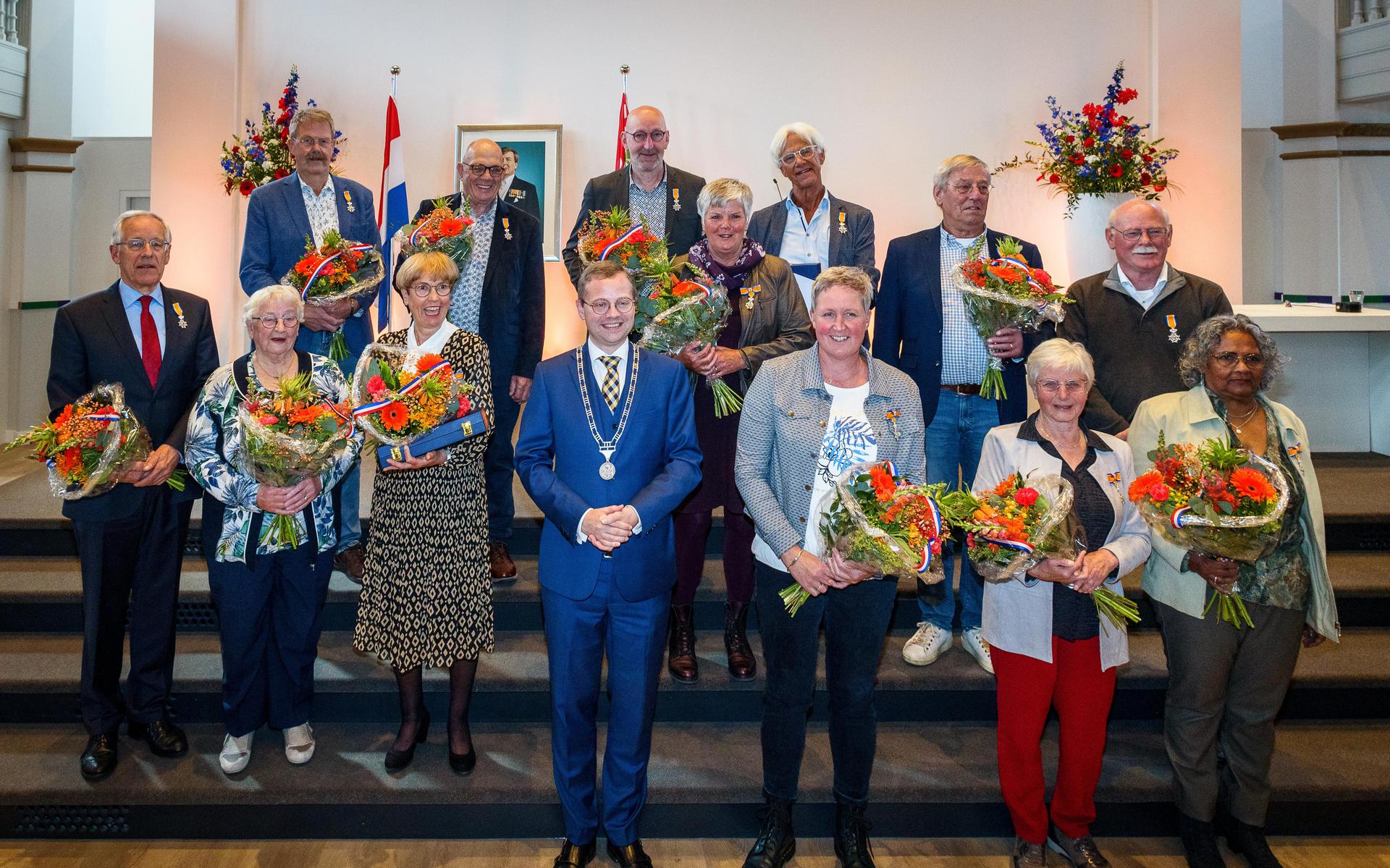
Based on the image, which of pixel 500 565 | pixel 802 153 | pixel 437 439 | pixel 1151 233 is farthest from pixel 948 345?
pixel 500 565

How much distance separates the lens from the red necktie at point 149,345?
11.4ft

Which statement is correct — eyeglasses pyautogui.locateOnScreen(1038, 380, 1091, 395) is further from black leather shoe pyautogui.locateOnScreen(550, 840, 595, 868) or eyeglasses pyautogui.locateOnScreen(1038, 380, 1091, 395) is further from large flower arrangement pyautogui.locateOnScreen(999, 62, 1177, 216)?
large flower arrangement pyautogui.locateOnScreen(999, 62, 1177, 216)

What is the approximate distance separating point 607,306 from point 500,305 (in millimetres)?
1427

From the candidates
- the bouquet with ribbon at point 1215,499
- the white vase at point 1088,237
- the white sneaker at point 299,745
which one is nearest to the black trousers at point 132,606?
the white sneaker at point 299,745

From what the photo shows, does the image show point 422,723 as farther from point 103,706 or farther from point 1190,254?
point 1190,254

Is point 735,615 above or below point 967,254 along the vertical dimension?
below

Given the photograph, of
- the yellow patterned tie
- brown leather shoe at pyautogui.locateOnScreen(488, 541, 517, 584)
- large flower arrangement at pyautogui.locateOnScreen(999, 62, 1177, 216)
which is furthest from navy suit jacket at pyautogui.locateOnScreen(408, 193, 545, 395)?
large flower arrangement at pyautogui.locateOnScreen(999, 62, 1177, 216)

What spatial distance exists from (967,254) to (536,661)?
2.36 metres

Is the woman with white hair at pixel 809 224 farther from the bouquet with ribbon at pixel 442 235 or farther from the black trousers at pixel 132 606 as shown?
the black trousers at pixel 132 606

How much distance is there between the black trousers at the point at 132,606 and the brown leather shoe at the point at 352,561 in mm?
749

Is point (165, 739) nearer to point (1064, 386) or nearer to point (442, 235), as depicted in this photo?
point (442, 235)

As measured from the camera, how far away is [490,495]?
13.8 ft

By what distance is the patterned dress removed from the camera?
320cm

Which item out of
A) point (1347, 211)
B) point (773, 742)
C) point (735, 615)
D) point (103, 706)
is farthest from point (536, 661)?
point (1347, 211)
